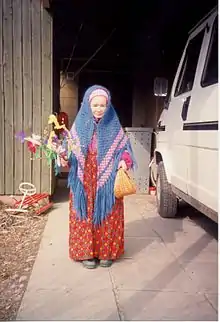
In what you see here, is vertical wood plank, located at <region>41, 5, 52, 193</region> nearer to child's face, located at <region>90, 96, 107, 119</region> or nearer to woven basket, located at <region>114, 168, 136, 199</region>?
child's face, located at <region>90, 96, 107, 119</region>

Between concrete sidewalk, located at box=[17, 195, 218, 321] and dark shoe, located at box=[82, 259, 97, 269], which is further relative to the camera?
dark shoe, located at box=[82, 259, 97, 269]

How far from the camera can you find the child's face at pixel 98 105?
3.25 m

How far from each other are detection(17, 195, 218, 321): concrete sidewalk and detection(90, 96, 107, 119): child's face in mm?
1328

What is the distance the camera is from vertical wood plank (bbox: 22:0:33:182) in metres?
5.50

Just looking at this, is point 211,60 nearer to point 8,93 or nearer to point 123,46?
point 8,93

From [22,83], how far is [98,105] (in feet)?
8.71

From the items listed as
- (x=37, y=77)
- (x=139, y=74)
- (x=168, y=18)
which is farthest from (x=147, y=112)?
(x=37, y=77)

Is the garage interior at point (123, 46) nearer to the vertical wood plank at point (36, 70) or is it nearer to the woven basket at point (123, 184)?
the vertical wood plank at point (36, 70)

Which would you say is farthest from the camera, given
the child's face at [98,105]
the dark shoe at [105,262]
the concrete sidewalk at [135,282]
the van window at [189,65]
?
the van window at [189,65]

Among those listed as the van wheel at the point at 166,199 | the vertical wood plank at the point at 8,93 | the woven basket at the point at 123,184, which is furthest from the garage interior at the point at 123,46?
the woven basket at the point at 123,184

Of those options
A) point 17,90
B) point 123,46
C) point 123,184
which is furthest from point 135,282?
point 123,46

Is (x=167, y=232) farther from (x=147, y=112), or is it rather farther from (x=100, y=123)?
(x=147, y=112)

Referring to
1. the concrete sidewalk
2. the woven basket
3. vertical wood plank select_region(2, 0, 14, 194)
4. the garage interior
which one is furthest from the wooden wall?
the woven basket

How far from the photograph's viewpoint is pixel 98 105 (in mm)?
3262
